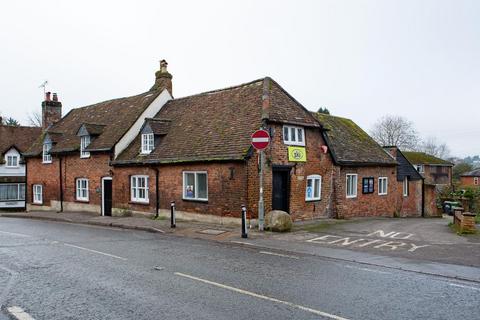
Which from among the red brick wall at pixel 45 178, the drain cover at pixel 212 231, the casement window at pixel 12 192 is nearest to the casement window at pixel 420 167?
the red brick wall at pixel 45 178

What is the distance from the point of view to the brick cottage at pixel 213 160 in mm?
18812

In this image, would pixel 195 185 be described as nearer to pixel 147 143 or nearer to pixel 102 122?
pixel 147 143

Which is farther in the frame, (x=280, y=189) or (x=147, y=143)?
(x=147, y=143)

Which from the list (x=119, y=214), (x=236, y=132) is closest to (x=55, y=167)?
(x=119, y=214)

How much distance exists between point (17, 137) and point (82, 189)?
77.8 ft

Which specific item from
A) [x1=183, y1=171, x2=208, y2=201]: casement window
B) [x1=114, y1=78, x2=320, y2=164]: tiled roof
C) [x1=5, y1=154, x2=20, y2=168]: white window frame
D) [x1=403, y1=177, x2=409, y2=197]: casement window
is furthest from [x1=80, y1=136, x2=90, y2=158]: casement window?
[x1=403, y1=177, x2=409, y2=197]: casement window

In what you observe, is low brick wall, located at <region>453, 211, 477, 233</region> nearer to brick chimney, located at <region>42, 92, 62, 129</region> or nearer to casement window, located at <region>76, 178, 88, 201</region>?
casement window, located at <region>76, 178, 88, 201</region>

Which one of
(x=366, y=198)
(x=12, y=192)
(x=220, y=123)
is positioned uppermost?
(x=220, y=123)

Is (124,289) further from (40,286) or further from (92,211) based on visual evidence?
(92,211)

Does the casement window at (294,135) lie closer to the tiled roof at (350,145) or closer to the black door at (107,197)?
the tiled roof at (350,145)

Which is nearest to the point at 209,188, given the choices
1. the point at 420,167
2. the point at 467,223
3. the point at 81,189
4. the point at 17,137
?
the point at 467,223

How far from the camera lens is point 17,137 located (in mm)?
46812

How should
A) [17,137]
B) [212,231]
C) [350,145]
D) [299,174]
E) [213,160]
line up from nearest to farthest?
1. [212,231]
2. [213,160]
3. [299,174]
4. [350,145]
5. [17,137]

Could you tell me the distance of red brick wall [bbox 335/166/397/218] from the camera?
22939 mm
